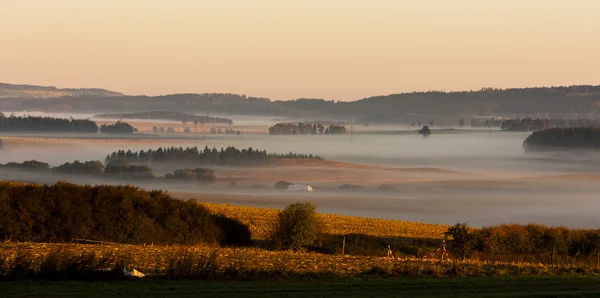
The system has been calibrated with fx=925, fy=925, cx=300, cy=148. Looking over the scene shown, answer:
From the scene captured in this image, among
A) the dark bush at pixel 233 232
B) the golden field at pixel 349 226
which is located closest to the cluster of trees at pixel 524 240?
the golden field at pixel 349 226

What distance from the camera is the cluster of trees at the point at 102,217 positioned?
40.7m

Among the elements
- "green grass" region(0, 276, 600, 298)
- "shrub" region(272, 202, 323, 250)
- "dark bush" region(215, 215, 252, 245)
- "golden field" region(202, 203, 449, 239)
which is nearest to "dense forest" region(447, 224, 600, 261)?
"shrub" region(272, 202, 323, 250)

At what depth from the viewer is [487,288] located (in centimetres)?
2453

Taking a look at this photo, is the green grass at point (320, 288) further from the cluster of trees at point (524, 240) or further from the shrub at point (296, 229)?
the shrub at point (296, 229)

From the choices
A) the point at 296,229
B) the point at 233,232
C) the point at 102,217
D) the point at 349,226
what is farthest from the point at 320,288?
the point at 349,226

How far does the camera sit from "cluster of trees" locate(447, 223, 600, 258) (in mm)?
48438

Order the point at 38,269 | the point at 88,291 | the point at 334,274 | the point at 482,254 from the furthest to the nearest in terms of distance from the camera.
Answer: the point at 482,254 < the point at 334,274 < the point at 38,269 < the point at 88,291

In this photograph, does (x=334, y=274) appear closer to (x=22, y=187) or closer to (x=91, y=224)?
(x=91, y=224)

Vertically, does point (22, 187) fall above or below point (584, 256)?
above

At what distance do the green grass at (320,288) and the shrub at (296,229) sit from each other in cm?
2204

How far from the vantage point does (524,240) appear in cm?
5038

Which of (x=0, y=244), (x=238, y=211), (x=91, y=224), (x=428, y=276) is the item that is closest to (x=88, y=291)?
(x=428, y=276)

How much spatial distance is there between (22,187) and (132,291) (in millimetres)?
23596

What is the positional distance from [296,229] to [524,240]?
1263 centimetres
